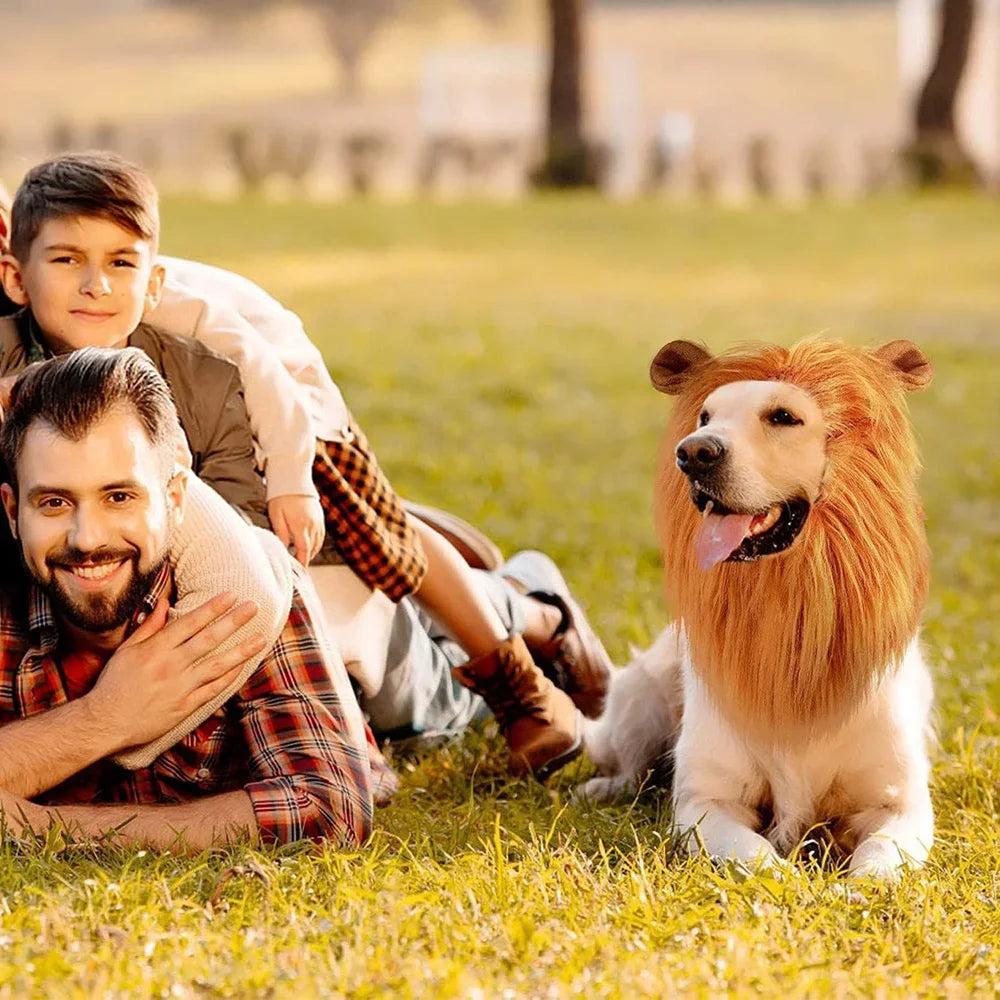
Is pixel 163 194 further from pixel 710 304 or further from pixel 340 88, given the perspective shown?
pixel 340 88

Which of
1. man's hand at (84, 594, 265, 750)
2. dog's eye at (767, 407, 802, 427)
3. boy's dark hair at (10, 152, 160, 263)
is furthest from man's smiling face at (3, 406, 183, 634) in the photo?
dog's eye at (767, 407, 802, 427)

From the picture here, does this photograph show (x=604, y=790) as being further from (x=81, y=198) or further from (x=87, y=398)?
(x=81, y=198)

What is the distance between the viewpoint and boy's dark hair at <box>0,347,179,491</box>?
12.6 ft

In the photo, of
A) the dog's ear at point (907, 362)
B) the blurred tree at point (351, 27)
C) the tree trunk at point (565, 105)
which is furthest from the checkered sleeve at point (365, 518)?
the blurred tree at point (351, 27)

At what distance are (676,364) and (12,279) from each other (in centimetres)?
176

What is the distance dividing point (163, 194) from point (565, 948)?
2636cm

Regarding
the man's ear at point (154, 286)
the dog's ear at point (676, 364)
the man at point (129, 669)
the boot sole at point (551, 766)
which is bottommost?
the boot sole at point (551, 766)

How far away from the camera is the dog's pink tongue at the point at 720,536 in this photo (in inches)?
158

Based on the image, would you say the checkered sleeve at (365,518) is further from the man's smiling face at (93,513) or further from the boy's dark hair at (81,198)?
the man's smiling face at (93,513)

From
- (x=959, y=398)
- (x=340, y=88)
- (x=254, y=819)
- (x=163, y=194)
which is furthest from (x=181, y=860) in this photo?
(x=340, y=88)

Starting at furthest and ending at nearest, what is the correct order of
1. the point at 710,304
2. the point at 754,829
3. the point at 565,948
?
1. the point at 710,304
2. the point at 754,829
3. the point at 565,948

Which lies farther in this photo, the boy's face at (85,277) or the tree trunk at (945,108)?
the tree trunk at (945,108)

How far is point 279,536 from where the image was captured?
4.68 m

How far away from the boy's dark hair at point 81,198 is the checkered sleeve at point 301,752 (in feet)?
3.62
